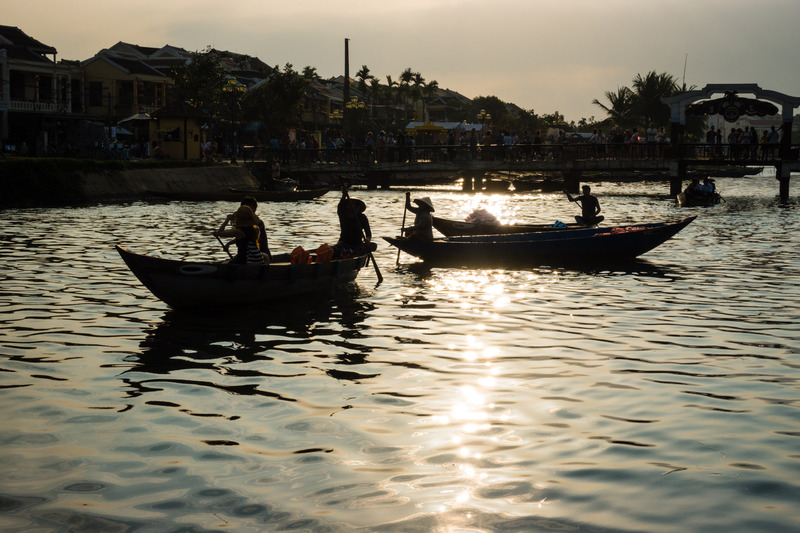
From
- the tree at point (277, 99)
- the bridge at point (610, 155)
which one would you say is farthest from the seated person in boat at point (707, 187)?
the tree at point (277, 99)

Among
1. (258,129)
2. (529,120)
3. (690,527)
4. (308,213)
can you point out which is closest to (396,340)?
(690,527)

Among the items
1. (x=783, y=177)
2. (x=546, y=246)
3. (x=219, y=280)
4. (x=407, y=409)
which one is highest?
(x=783, y=177)

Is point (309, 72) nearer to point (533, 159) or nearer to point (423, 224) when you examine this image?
point (533, 159)

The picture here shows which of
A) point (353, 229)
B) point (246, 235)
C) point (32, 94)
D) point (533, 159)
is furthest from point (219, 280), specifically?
point (32, 94)

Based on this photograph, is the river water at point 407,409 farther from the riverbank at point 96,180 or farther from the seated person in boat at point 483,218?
the riverbank at point 96,180

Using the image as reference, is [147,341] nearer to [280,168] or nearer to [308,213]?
[308,213]

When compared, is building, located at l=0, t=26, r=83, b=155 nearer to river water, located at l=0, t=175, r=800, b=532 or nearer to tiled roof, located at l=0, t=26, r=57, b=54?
tiled roof, located at l=0, t=26, r=57, b=54

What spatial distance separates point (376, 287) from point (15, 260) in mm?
8219

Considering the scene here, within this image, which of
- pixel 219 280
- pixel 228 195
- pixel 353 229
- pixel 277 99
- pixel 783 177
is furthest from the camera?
pixel 277 99

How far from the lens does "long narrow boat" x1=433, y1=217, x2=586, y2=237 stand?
21.8 m

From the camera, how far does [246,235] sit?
44.2 ft

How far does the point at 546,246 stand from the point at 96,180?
25.0 m

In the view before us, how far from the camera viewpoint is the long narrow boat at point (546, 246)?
1917cm

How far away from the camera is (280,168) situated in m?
52.0
